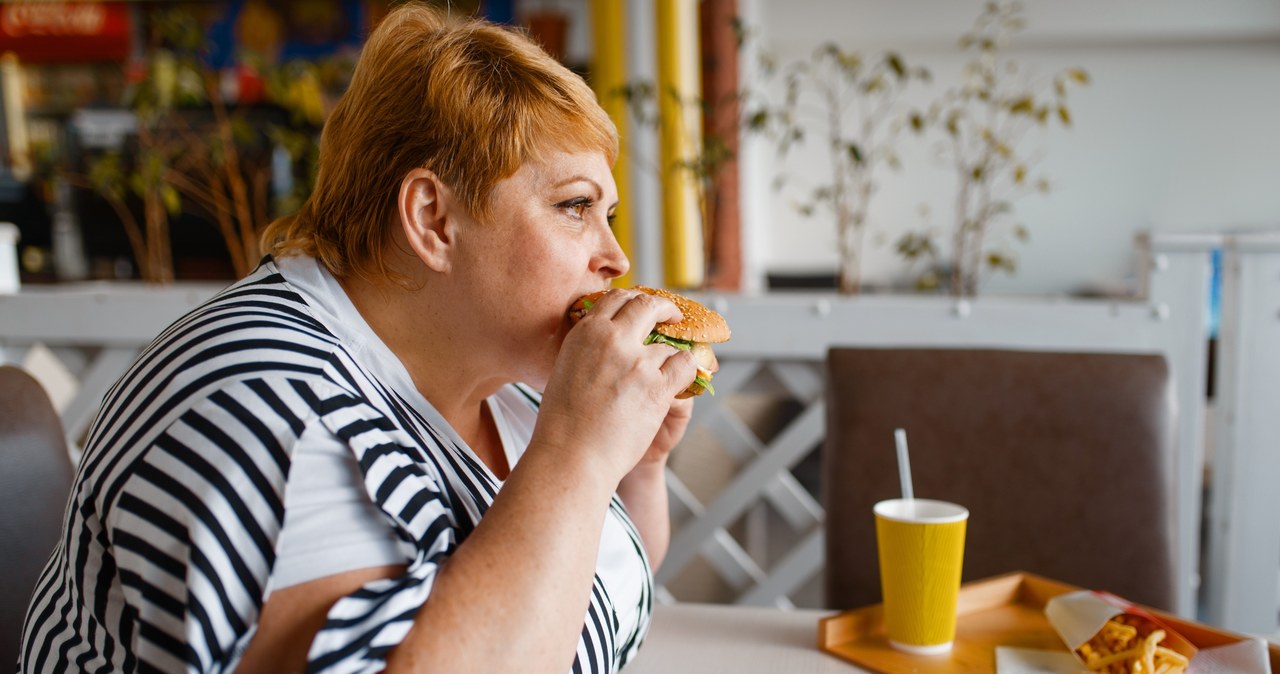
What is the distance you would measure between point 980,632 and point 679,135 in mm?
1787

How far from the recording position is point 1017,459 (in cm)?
133

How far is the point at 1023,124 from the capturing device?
20.4 feet

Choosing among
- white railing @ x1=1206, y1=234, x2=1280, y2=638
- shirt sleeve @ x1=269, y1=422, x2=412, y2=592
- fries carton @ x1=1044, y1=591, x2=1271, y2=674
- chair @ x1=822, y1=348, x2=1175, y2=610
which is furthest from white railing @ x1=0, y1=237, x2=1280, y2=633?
shirt sleeve @ x1=269, y1=422, x2=412, y2=592

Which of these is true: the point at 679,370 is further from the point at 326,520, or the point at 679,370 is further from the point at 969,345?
the point at 969,345

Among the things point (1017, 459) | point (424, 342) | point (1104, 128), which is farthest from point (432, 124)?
point (1104, 128)

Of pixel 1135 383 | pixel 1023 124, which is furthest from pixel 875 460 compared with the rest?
pixel 1023 124

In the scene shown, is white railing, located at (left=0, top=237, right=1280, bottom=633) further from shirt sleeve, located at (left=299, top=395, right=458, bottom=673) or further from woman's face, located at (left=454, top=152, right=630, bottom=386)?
shirt sleeve, located at (left=299, top=395, right=458, bottom=673)

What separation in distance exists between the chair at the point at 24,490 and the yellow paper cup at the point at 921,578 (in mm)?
924

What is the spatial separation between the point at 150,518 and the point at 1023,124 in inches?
251

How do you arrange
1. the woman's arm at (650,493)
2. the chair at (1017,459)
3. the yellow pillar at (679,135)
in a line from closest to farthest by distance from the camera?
1. the woman's arm at (650,493)
2. the chair at (1017,459)
3. the yellow pillar at (679,135)

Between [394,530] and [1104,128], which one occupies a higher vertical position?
[1104,128]

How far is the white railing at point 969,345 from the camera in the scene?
5.72 feet

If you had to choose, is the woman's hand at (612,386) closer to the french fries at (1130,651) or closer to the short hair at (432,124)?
the short hair at (432,124)

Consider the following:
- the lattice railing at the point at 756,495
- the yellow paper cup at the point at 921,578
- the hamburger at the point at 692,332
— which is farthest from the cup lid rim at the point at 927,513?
the lattice railing at the point at 756,495
